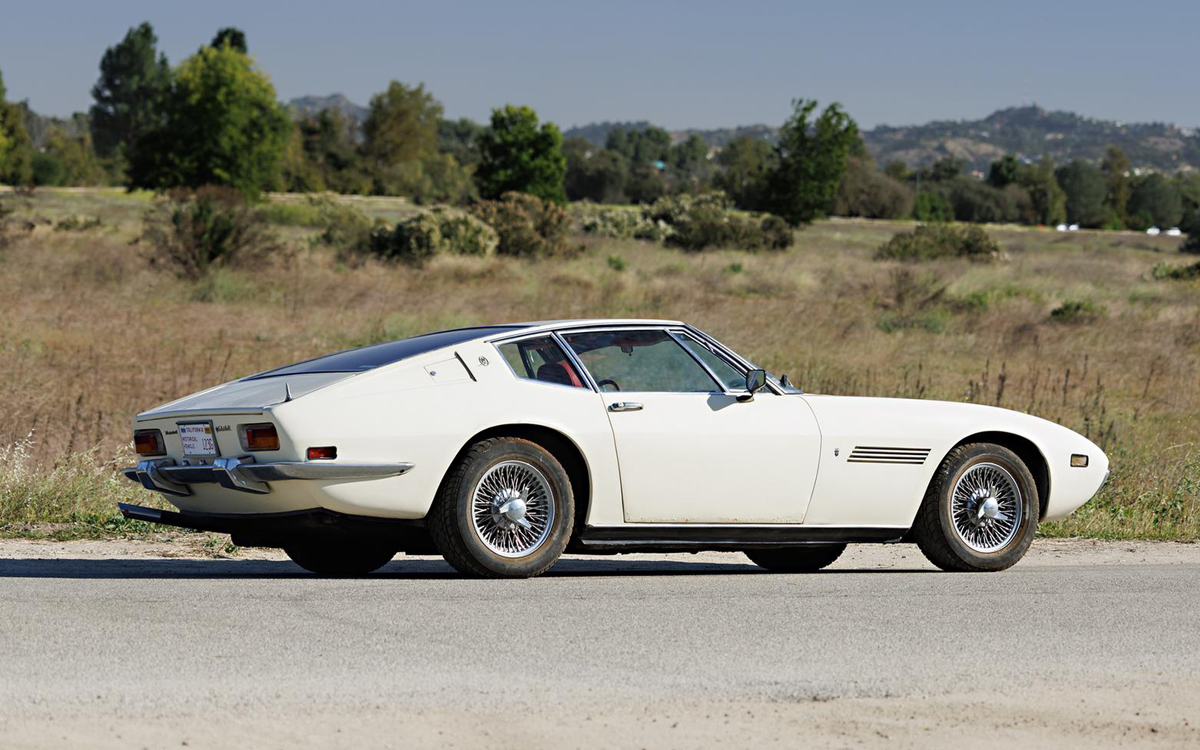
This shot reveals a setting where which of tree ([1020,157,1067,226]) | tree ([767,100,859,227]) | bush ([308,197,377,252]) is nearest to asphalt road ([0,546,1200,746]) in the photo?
bush ([308,197,377,252])

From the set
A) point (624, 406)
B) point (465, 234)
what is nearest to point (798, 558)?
point (624, 406)

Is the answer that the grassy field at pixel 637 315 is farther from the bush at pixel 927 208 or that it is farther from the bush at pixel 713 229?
the bush at pixel 927 208

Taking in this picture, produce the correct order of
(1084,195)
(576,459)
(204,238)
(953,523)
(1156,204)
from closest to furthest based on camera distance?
(576,459)
(953,523)
(204,238)
(1156,204)
(1084,195)

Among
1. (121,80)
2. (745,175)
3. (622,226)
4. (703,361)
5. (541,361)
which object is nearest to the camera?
(541,361)

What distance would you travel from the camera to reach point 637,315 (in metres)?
29.5

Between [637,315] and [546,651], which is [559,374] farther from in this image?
[637,315]

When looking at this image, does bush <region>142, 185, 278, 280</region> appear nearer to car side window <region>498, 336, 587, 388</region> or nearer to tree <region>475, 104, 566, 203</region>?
car side window <region>498, 336, 587, 388</region>

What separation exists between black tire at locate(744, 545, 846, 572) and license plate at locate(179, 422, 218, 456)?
348 centimetres

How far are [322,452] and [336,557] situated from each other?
1638 mm

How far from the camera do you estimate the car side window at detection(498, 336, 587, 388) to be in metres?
8.34

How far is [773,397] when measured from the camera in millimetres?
8773

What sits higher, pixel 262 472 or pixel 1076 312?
Result: pixel 262 472

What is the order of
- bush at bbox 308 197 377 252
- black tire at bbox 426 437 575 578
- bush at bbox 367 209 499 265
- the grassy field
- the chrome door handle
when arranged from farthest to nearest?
bush at bbox 308 197 377 252 → bush at bbox 367 209 499 265 → the grassy field → the chrome door handle → black tire at bbox 426 437 575 578

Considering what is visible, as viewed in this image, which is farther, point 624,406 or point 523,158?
point 523,158
